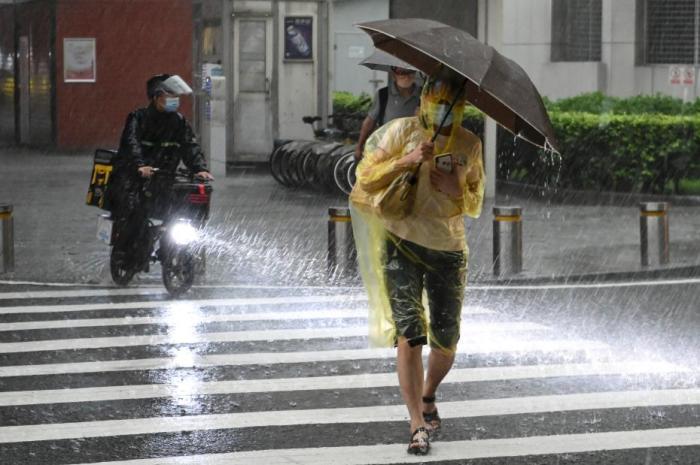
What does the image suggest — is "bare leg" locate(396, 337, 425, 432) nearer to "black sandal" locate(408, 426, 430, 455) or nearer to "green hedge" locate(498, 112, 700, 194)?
"black sandal" locate(408, 426, 430, 455)

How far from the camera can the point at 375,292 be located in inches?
279

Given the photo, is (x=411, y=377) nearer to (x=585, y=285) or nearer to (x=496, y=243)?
(x=585, y=285)

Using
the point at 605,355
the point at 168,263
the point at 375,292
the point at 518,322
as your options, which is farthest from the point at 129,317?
the point at 375,292

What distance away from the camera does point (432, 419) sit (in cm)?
730

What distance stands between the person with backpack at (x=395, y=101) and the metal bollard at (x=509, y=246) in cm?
204

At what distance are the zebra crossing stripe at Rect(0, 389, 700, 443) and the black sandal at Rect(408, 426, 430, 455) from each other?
0.76 meters

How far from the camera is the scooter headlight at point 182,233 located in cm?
1165

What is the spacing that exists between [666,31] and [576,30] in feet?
7.23

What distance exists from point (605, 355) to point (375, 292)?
297 cm

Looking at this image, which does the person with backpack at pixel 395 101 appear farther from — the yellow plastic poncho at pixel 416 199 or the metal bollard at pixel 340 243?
the yellow plastic poncho at pixel 416 199

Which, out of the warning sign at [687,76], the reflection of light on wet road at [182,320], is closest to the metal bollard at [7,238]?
the reflection of light on wet road at [182,320]

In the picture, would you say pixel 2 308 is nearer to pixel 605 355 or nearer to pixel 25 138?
pixel 605 355

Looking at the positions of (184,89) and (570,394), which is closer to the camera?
(570,394)

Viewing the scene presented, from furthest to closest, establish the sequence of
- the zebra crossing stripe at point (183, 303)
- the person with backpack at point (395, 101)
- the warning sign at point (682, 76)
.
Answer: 1. the warning sign at point (682, 76)
2. the zebra crossing stripe at point (183, 303)
3. the person with backpack at point (395, 101)
